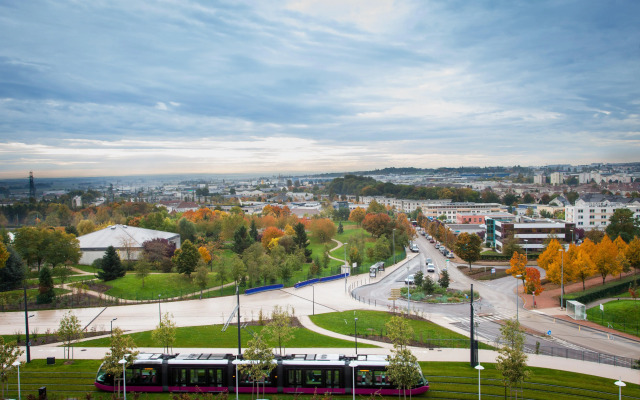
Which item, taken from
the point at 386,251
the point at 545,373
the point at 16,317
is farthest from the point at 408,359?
the point at 386,251

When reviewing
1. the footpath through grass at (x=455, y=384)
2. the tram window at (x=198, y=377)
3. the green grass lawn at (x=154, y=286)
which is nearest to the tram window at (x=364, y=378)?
the footpath through grass at (x=455, y=384)

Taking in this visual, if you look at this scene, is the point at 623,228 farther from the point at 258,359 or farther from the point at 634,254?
the point at 258,359

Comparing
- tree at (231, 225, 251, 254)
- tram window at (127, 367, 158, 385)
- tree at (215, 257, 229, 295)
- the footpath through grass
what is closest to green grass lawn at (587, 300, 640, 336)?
the footpath through grass

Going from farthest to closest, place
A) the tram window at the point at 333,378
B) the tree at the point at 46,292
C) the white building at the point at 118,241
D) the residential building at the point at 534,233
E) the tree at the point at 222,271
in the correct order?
the residential building at the point at 534,233 < the white building at the point at 118,241 < the tree at the point at 222,271 < the tree at the point at 46,292 < the tram window at the point at 333,378

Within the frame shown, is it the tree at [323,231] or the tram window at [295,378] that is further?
the tree at [323,231]

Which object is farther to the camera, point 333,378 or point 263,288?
point 263,288

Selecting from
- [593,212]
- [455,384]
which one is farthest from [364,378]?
[593,212]

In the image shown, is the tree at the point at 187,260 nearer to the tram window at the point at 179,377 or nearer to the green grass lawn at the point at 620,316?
the tram window at the point at 179,377
